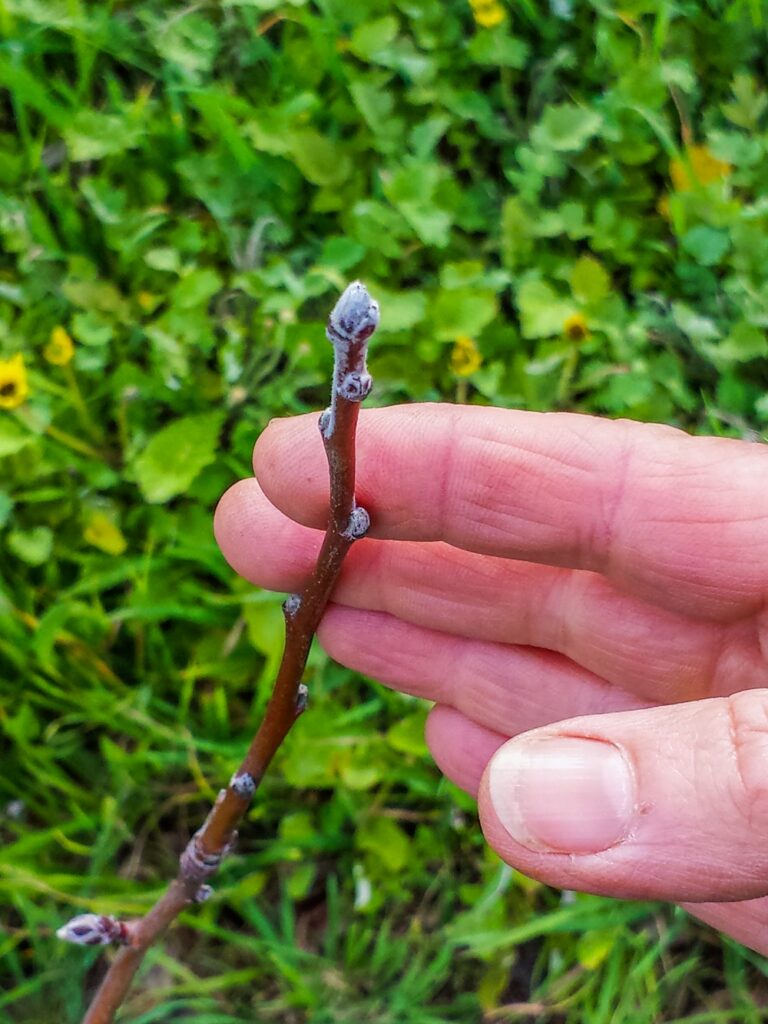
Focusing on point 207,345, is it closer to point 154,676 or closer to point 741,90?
point 154,676

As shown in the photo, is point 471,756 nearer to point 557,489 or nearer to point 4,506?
point 557,489

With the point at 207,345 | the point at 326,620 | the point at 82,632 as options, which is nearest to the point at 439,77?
the point at 207,345

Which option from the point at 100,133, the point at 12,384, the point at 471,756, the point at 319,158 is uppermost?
the point at 100,133

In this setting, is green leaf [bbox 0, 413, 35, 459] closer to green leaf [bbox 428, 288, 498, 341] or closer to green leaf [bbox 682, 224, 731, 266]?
green leaf [bbox 428, 288, 498, 341]

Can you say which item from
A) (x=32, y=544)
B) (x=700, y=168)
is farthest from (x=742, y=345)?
(x=32, y=544)

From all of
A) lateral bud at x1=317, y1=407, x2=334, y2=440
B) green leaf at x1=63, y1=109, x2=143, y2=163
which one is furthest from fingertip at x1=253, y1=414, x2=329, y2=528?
green leaf at x1=63, y1=109, x2=143, y2=163

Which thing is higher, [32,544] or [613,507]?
[613,507]

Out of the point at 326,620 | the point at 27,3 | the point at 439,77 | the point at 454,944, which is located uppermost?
the point at 27,3
